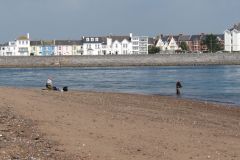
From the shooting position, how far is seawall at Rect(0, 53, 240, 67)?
152250mm

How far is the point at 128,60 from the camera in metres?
155

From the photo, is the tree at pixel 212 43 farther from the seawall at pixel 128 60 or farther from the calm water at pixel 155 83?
the calm water at pixel 155 83

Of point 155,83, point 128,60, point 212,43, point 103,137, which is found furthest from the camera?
point 212,43

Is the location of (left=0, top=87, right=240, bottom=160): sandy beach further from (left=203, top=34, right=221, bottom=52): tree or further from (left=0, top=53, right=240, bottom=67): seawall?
(left=203, top=34, right=221, bottom=52): tree

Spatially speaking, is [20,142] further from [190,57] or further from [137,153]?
[190,57]

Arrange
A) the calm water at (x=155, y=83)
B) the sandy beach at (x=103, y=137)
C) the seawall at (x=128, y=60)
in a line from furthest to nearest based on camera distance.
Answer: the seawall at (x=128, y=60) → the calm water at (x=155, y=83) → the sandy beach at (x=103, y=137)

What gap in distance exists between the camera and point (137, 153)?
1259 cm

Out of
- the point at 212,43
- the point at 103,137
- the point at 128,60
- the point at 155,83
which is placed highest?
the point at 212,43

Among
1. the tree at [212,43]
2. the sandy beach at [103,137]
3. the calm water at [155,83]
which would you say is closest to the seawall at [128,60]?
the tree at [212,43]

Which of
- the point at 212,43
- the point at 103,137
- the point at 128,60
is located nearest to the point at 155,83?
the point at 103,137

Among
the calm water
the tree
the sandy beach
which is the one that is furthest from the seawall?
the sandy beach

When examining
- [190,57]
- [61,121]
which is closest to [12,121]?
[61,121]

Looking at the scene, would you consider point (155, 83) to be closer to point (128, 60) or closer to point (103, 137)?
point (103, 137)

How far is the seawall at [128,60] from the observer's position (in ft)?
500
